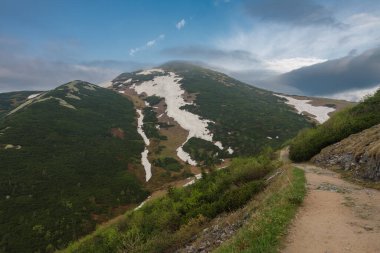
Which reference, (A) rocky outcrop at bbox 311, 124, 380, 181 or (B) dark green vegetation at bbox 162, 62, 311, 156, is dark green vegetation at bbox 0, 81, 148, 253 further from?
(A) rocky outcrop at bbox 311, 124, 380, 181

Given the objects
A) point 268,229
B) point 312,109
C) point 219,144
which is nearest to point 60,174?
→ point 219,144

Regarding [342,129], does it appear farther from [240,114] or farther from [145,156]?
[240,114]

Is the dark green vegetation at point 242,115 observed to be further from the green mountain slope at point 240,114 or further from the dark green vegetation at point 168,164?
the dark green vegetation at point 168,164

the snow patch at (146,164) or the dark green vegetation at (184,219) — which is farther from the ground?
the dark green vegetation at (184,219)

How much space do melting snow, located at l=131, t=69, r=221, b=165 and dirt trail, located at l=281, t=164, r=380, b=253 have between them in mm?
64697

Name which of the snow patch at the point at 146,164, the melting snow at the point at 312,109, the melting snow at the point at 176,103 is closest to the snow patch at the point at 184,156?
the melting snow at the point at 176,103

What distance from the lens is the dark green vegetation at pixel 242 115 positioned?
3698 inches

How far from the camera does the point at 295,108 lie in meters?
145

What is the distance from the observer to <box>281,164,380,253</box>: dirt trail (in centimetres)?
948

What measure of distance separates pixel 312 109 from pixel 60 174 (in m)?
116

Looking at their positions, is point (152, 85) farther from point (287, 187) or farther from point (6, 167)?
point (287, 187)

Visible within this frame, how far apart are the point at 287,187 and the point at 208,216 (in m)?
6.12

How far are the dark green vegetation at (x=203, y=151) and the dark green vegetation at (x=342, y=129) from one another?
42.4 meters

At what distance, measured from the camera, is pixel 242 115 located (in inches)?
4788
